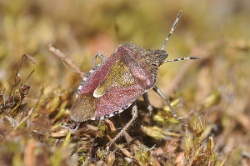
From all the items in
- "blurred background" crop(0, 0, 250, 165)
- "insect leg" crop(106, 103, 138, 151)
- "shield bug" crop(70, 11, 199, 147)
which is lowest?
"insect leg" crop(106, 103, 138, 151)

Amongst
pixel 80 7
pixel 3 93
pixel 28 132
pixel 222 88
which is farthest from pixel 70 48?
pixel 28 132

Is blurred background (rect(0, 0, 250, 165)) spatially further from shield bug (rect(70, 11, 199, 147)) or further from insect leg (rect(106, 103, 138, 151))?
insect leg (rect(106, 103, 138, 151))

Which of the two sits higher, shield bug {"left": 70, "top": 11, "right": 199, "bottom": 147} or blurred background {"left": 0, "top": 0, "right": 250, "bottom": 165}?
blurred background {"left": 0, "top": 0, "right": 250, "bottom": 165}

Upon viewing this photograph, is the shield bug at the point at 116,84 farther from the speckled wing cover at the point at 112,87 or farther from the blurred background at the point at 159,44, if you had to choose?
the blurred background at the point at 159,44

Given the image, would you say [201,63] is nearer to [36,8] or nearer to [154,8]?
[154,8]

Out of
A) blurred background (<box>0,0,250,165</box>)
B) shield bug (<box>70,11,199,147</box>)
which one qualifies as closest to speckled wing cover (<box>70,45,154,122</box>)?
shield bug (<box>70,11,199,147</box>)

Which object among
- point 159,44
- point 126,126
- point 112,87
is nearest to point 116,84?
point 112,87

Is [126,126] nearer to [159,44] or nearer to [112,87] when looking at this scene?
[112,87]
